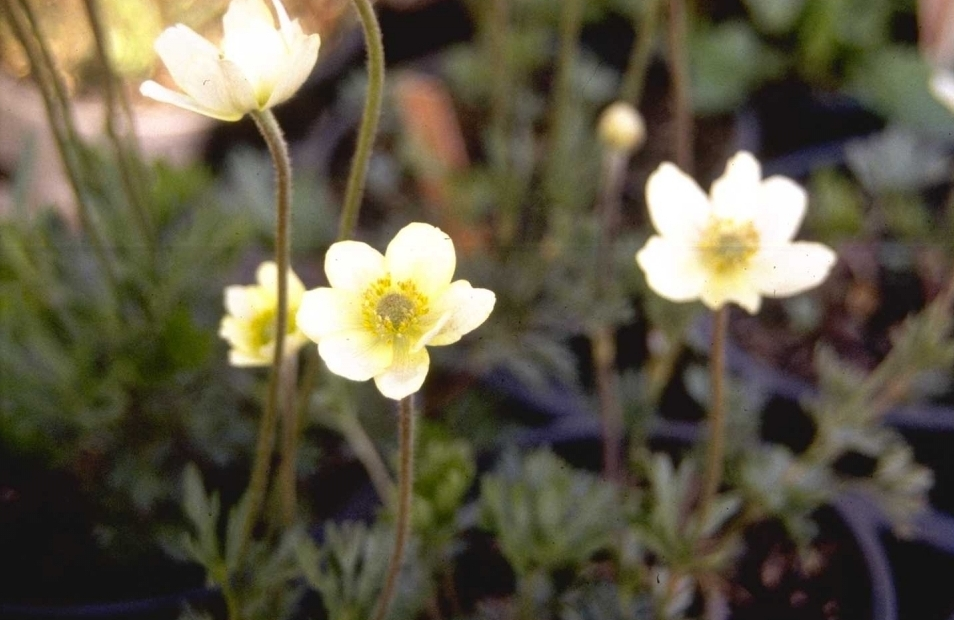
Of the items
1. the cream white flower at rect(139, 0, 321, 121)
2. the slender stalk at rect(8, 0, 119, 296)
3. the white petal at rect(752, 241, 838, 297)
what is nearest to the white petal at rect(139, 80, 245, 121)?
the cream white flower at rect(139, 0, 321, 121)

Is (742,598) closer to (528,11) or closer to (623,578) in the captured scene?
(623,578)

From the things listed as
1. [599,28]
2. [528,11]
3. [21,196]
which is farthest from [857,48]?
[21,196]

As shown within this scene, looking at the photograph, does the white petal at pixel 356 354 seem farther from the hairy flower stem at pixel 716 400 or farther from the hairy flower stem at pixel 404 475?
the hairy flower stem at pixel 716 400

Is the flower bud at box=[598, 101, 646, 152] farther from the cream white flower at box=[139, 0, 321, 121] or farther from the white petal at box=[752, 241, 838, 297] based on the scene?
the cream white flower at box=[139, 0, 321, 121]

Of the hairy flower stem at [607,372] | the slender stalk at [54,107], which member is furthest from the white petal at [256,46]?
the hairy flower stem at [607,372]

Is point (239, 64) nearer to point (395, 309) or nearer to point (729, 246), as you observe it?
point (395, 309)

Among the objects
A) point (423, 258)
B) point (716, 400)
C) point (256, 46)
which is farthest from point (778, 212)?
point (256, 46)

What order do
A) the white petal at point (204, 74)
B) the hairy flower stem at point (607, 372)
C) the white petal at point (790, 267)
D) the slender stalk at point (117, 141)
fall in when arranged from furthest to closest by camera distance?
1. the hairy flower stem at point (607, 372)
2. the slender stalk at point (117, 141)
3. the white petal at point (790, 267)
4. the white petal at point (204, 74)
